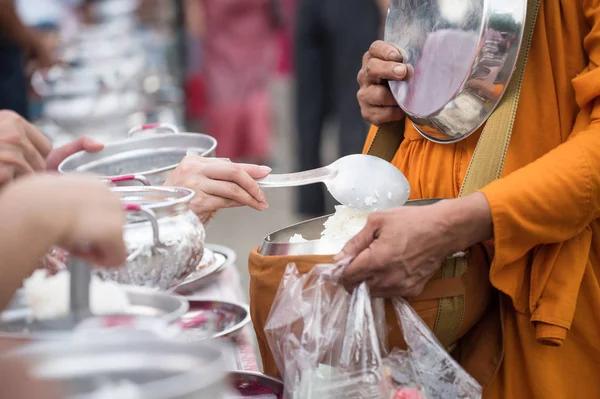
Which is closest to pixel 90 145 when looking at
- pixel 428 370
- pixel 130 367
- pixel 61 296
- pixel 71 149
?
pixel 71 149

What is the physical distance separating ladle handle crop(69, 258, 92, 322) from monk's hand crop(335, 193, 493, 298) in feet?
1.20

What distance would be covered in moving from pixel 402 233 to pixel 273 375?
36 cm

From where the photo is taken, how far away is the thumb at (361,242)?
1.18 metres

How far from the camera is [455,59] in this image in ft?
4.36

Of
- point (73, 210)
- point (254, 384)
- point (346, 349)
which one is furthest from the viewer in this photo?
point (254, 384)

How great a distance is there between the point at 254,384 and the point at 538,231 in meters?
0.50

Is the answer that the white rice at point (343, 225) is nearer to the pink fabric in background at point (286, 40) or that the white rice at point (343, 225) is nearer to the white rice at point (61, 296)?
the white rice at point (61, 296)

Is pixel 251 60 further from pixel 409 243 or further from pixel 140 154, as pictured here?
pixel 409 243

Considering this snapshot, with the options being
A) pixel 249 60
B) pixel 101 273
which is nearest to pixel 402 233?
pixel 101 273

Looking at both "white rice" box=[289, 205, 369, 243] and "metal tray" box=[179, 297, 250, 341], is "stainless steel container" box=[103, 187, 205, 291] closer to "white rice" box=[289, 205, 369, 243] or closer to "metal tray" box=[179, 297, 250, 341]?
"white rice" box=[289, 205, 369, 243]

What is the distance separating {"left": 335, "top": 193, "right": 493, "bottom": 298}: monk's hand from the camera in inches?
45.7

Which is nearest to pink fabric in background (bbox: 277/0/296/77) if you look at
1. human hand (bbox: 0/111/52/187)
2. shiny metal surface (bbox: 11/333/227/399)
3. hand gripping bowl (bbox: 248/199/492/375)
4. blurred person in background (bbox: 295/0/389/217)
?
blurred person in background (bbox: 295/0/389/217)

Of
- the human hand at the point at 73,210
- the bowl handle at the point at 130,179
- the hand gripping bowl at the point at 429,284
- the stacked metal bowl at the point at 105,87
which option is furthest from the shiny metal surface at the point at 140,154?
the stacked metal bowl at the point at 105,87

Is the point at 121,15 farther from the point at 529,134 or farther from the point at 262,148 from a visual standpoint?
the point at 529,134
